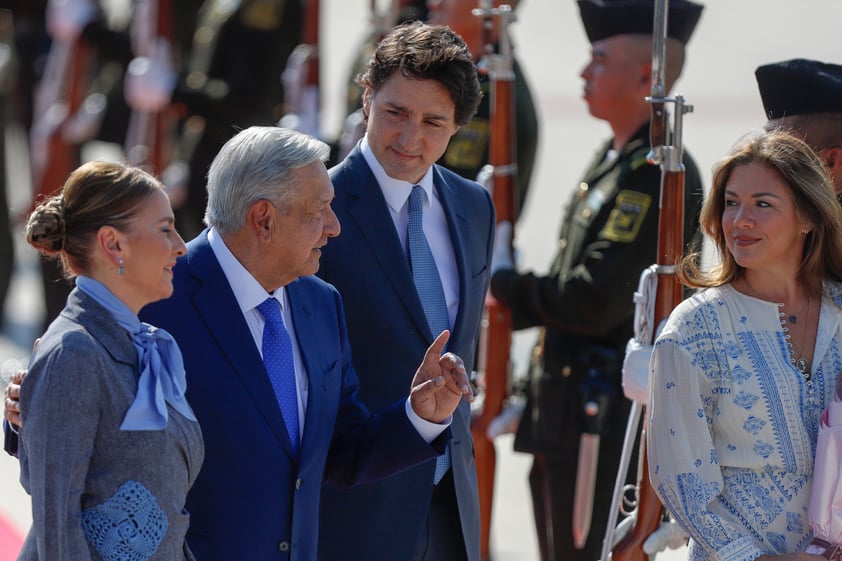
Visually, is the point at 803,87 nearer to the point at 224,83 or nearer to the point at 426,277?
the point at 426,277

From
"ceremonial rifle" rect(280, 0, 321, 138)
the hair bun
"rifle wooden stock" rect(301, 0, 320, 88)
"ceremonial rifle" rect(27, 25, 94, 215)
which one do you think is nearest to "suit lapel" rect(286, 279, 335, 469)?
the hair bun

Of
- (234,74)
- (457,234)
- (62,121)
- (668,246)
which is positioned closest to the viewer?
(457,234)

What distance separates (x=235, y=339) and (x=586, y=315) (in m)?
1.58

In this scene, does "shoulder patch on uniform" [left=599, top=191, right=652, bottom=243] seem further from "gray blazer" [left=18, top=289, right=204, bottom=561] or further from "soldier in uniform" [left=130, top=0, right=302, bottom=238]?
"soldier in uniform" [left=130, top=0, right=302, bottom=238]

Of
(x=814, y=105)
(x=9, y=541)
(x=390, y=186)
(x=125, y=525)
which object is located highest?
(x=814, y=105)

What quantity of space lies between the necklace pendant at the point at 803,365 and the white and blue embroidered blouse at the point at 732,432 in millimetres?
18

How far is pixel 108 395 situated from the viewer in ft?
8.05

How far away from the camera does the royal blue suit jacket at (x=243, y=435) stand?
2764mm

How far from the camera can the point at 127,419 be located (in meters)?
2.46

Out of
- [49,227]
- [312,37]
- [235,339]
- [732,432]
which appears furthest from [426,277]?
[312,37]

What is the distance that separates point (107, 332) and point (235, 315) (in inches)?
13.5

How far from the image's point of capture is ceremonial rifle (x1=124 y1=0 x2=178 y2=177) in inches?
281

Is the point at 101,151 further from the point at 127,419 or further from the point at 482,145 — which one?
the point at 127,419

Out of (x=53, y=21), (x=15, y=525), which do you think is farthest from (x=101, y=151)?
(x=15, y=525)
